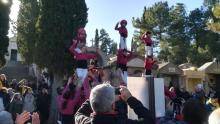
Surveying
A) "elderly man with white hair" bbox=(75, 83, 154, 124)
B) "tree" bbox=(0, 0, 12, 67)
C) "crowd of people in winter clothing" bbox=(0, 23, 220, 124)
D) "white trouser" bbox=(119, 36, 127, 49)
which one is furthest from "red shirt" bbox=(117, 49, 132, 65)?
"tree" bbox=(0, 0, 12, 67)

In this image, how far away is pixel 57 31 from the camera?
20.6 m

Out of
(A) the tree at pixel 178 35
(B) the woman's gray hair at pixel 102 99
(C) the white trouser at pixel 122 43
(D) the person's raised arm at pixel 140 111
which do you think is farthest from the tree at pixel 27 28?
(A) the tree at pixel 178 35

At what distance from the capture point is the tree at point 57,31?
66.6 feet

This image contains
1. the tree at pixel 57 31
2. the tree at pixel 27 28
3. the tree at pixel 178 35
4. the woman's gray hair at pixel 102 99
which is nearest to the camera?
the woman's gray hair at pixel 102 99

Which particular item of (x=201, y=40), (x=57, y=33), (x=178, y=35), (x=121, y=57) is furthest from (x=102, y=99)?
(x=178, y=35)

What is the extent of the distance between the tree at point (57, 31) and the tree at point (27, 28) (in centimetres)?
439

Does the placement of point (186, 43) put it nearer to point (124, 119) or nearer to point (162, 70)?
point (162, 70)

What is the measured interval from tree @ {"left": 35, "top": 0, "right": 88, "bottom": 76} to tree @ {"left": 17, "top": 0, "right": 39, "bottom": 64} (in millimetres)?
4388

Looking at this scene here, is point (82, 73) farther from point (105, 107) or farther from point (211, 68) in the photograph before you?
Answer: point (211, 68)

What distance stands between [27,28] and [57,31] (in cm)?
1129

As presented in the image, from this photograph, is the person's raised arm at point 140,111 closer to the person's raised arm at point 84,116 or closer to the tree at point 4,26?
the person's raised arm at point 84,116

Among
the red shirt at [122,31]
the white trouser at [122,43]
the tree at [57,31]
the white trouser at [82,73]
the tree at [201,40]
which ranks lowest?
the white trouser at [82,73]

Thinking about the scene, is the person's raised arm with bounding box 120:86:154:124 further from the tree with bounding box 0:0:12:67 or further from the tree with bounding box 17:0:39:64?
the tree with bounding box 0:0:12:67

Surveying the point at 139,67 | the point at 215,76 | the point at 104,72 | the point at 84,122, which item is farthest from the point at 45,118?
the point at 215,76
